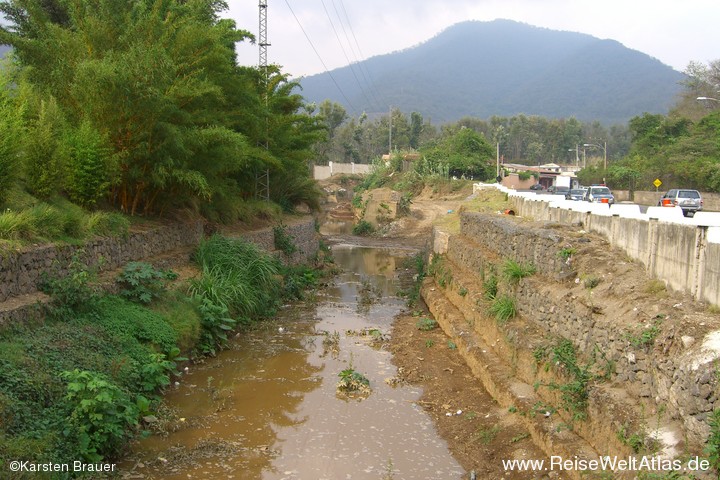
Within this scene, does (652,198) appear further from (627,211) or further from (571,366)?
(571,366)

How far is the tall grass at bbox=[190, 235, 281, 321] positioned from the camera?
592 inches

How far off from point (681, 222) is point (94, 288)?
9.41 meters

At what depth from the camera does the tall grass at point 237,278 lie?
15.0m

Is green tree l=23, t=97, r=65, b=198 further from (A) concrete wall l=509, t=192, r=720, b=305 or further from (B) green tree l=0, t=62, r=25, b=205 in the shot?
(A) concrete wall l=509, t=192, r=720, b=305

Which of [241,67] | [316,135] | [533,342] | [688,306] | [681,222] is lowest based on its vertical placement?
[533,342]

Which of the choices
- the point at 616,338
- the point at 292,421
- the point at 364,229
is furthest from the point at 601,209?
the point at 364,229

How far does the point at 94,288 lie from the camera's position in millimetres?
11023

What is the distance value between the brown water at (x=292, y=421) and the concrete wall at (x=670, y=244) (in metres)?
3.82

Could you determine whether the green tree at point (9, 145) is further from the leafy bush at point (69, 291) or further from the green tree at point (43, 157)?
the leafy bush at point (69, 291)

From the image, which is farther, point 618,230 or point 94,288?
point 94,288

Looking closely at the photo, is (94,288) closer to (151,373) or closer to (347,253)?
Answer: (151,373)

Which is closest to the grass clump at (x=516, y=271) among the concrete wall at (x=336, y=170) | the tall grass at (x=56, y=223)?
the tall grass at (x=56, y=223)

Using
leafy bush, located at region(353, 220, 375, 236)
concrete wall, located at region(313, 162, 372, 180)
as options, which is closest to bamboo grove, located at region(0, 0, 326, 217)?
leafy bush, located at region(353, 220, 375, 236)

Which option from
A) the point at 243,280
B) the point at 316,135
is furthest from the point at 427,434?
the point at 316,135
